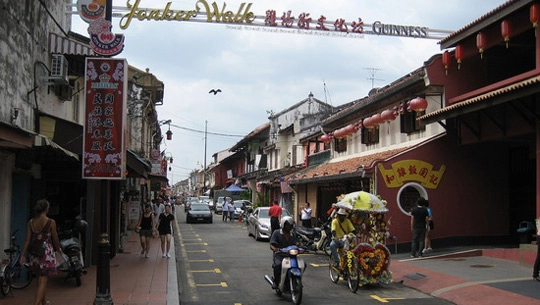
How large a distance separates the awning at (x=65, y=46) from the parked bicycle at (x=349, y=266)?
7.33m

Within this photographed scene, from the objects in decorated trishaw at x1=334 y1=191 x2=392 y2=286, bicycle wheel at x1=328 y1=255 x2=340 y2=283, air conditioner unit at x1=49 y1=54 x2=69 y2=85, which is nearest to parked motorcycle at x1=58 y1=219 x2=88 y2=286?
air conditioner unit at x1=49 y1=54 x2=69 y2=85

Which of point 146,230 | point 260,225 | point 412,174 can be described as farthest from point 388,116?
point 146,230

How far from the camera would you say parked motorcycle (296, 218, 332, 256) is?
1733cm

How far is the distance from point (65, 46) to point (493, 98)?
10380 millimetres

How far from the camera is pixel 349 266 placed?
1130 centimetres

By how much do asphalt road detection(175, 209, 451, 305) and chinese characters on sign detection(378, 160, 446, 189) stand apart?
3329 mm

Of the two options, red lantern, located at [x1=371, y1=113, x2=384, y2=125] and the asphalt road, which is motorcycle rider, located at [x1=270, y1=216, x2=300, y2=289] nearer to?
the asphalt road

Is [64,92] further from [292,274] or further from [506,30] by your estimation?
[506,30]

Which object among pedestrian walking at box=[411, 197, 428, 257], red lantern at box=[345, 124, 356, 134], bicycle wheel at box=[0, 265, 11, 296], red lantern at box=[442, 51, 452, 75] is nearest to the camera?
bicycle wheel at box=[0, 265, 11, 296]

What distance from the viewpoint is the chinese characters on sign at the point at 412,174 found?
664 inches

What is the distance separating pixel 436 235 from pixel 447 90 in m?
4.66

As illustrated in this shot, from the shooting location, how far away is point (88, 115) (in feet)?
29.0

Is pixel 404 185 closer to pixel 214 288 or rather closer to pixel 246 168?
pixel 214 288

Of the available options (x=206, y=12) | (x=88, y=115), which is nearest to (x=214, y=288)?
(x=88, y=115)
